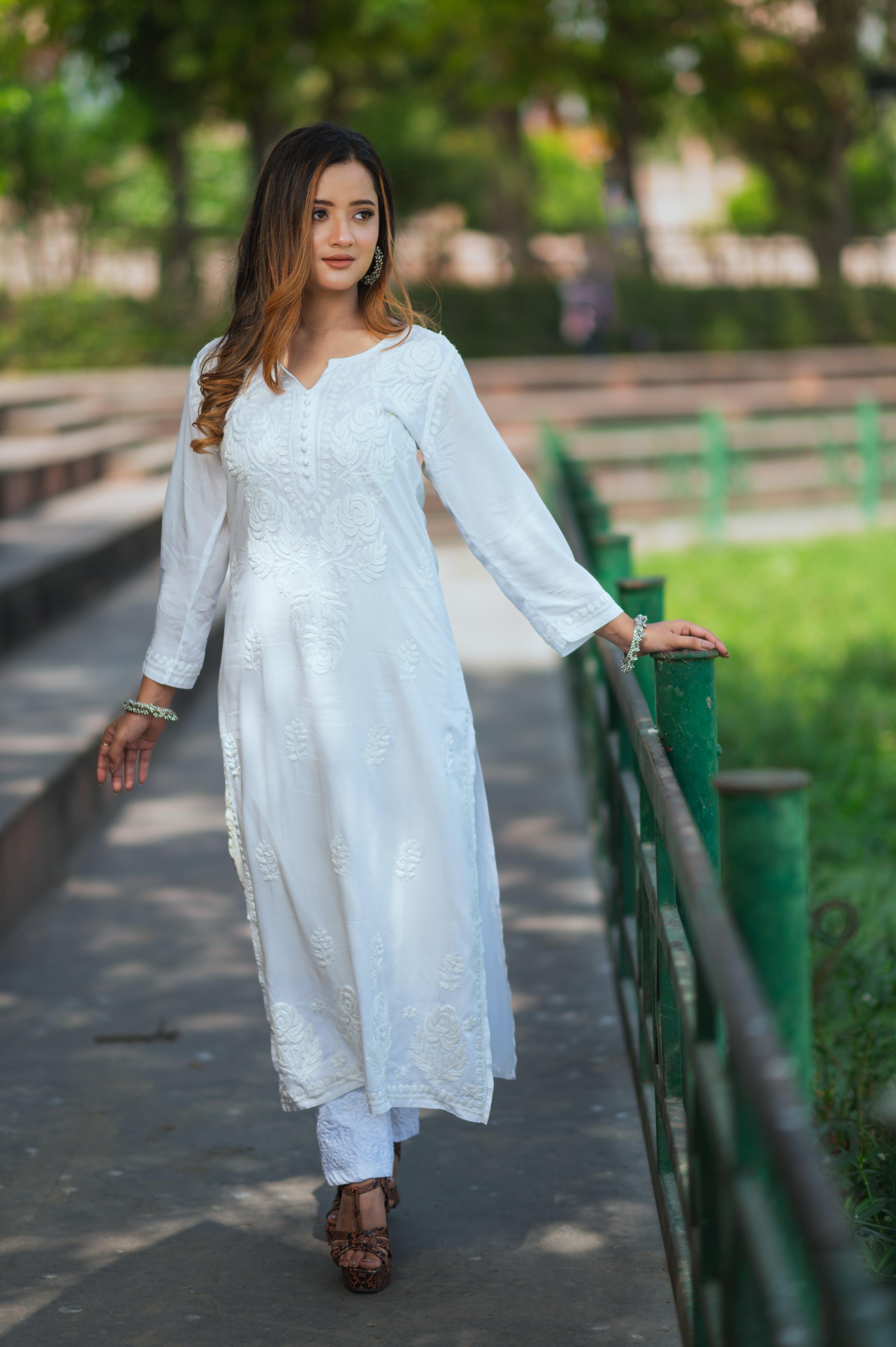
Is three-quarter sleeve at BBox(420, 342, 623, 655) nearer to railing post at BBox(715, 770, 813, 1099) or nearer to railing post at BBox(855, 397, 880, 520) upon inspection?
railing post at BBox(715, 770, 813, 1099)

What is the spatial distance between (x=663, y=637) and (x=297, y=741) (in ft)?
2.10

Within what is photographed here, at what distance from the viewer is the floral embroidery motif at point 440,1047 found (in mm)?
2691

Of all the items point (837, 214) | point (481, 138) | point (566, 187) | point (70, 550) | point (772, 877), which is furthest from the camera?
point (566, 187)

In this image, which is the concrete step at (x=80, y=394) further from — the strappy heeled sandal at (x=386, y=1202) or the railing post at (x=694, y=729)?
the railing post at (x=694, y=729)

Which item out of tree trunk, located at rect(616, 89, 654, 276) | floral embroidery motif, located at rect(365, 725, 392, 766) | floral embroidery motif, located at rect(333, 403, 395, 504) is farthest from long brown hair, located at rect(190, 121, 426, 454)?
tree trunk, located at rect(616, 89, 654, 276)

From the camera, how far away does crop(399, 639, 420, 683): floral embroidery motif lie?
2623mm

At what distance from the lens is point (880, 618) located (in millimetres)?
9391

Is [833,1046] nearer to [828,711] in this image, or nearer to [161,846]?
[161,846]

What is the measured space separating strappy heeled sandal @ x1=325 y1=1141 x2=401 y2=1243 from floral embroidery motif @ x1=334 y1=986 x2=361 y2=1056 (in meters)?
0.24

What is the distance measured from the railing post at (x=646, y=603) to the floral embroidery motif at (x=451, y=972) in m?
0.89

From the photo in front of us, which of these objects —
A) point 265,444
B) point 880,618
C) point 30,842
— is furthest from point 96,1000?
point 880,618

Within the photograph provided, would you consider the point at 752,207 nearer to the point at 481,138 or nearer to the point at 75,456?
the point at 481,138

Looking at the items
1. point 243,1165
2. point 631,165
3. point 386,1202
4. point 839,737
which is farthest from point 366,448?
point 631,165

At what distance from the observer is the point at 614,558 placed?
180 inches
